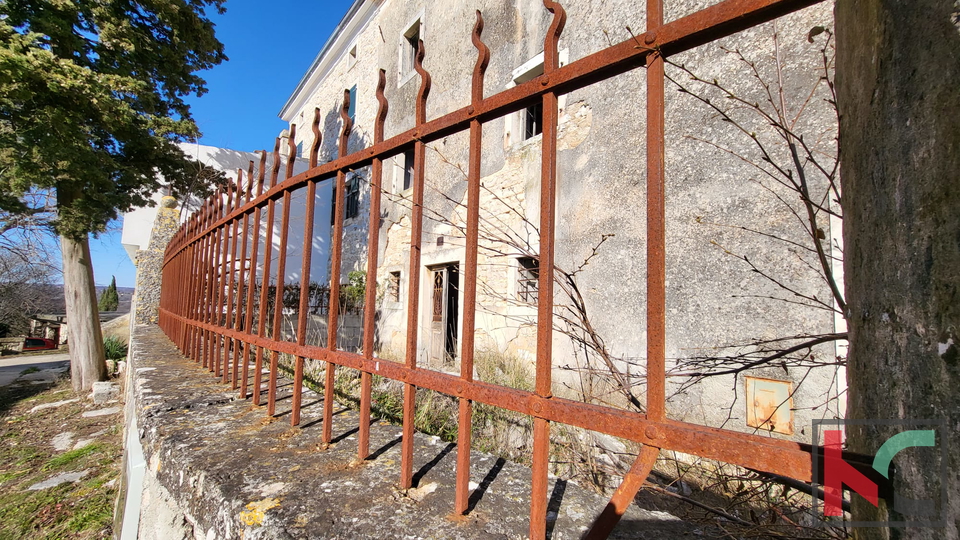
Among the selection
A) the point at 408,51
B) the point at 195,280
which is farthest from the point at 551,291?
the point at 408,51

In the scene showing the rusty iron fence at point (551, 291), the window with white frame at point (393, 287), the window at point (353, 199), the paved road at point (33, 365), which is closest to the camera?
the rusty iron fence at point (551, 291)

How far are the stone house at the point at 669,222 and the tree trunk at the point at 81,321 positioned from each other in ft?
17.0

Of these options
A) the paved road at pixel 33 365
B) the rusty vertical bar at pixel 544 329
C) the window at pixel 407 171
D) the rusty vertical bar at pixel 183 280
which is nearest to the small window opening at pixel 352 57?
the window at pixel 407 171

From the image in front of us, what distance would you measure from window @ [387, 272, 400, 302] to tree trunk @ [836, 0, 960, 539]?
933 centimetres

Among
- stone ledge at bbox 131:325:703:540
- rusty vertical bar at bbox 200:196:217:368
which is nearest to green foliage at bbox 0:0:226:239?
rusty vertical bar at bbox 200:196:217:368

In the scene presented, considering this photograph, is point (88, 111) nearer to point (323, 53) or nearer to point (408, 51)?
point (408, 51)

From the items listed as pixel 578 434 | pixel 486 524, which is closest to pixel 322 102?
pixel 578 434

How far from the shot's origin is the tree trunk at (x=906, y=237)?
459mm

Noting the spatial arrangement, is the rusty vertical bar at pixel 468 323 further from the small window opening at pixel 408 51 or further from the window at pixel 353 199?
the window at pixel 353 199

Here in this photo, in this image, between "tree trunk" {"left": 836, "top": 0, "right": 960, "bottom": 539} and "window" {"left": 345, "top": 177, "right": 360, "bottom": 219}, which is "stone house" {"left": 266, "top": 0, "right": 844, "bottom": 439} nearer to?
"tree trunk" {"left": 836, "top": 0, "right": 960, "bottom": 539}

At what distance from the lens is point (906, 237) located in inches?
19.9

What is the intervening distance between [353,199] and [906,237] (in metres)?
12.0

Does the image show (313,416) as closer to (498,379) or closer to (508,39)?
(498,379)

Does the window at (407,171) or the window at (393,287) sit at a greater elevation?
the window at (407,171)
